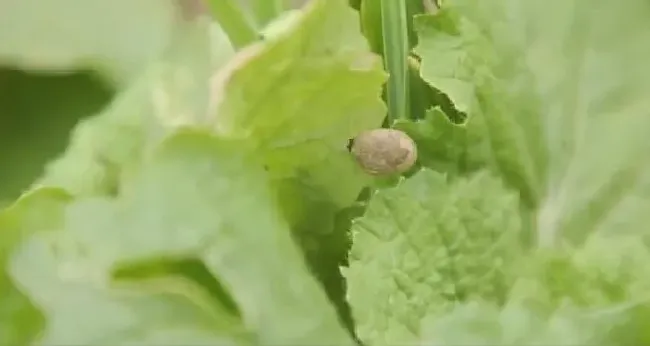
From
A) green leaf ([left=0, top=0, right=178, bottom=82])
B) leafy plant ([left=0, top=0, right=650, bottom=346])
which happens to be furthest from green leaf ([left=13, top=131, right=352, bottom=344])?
green leaf ([left=0, top=0, right=178, bottom=82])

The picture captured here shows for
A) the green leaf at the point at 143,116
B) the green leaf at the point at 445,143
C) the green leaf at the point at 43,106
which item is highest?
the green leaf at the point at 43,106

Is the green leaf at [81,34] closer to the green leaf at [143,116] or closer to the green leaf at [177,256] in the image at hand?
the green leaf at [143,116]

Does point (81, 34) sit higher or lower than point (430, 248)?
higher

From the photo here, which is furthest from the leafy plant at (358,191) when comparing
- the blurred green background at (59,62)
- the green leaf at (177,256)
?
the blurred green background at (59,62)

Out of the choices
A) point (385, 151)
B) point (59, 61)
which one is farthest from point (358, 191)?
point (59, 61)

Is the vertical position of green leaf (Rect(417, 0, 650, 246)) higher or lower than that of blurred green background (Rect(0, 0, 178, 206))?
lower

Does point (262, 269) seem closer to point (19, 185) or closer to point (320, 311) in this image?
point (320, 311)

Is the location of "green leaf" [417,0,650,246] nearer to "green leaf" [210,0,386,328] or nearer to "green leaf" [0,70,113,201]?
"green leaf" [210,0,386,328]

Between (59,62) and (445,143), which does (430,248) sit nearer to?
(445,143)
